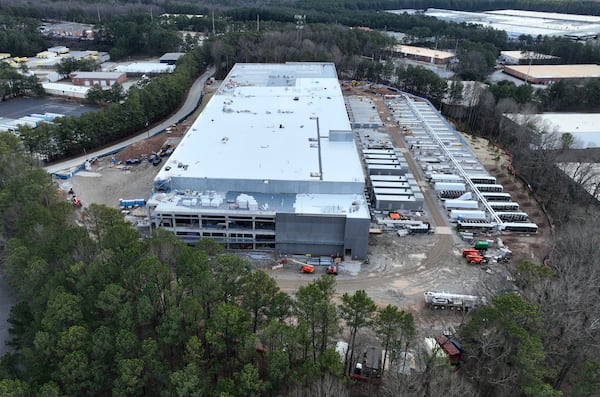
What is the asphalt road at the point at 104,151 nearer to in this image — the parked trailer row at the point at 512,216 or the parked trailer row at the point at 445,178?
the parked trailer row at the point at 445,178

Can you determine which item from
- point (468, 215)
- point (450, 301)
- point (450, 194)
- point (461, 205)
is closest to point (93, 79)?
point (450, 194)

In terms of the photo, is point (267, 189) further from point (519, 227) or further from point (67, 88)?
point (67, 88)

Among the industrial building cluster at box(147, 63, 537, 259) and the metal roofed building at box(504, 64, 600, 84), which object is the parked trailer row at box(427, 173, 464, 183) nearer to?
the industrial building cluster at box(147, 63, 537, 259)

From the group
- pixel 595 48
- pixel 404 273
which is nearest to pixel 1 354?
pixel 404 273

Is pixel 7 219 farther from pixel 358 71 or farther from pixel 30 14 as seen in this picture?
pixel 30 14

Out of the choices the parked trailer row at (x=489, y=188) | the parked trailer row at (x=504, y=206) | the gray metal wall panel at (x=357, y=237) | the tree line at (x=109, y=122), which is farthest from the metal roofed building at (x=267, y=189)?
the parked trailer row at (x=504, y=206)

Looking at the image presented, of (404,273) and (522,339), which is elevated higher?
(522,339)
